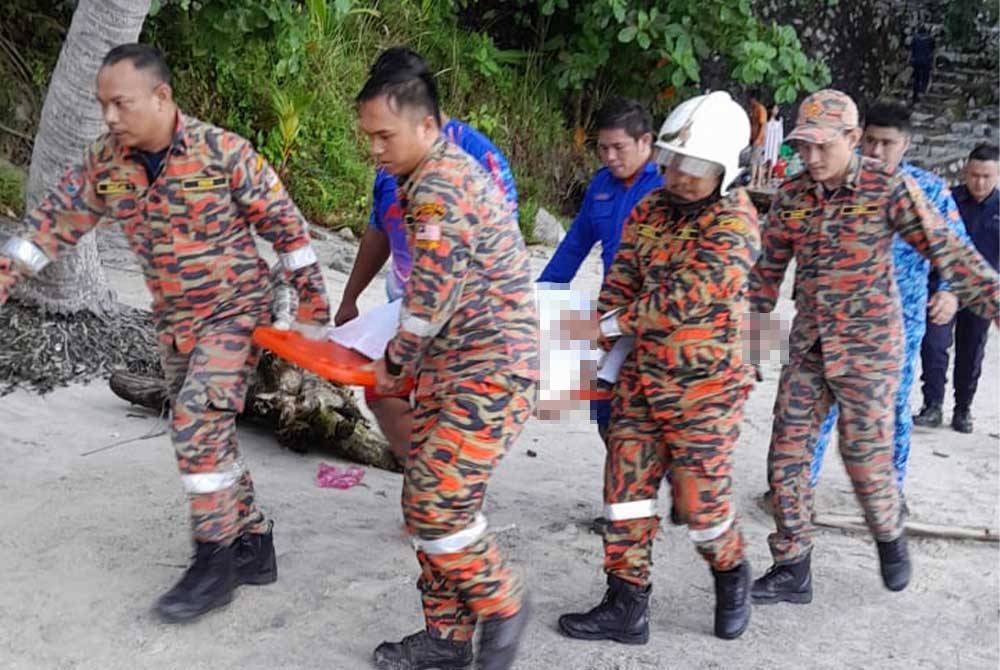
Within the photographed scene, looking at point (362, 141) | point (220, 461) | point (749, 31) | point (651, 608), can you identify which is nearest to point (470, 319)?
point (220, 461)

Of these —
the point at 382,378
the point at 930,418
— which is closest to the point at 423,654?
the point at 382,378

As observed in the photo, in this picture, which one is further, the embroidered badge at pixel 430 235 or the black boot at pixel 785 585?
the black boot at pixel 785 585

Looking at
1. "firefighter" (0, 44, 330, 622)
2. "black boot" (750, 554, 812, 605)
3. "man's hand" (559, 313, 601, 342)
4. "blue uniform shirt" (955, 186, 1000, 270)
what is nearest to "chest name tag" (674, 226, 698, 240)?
"man's hand" (559, 313, 601, 342)

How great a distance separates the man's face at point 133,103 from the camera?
346 cm

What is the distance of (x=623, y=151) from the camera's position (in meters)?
4.52

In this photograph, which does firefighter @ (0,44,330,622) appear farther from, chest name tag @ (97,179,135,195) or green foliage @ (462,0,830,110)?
green foliage @ (462,0,830,110)

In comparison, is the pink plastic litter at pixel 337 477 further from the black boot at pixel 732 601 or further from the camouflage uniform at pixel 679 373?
the black boot at pixel 732 601

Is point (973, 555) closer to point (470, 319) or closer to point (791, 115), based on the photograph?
point (470, 319)

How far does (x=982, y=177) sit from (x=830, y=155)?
3.36 metres

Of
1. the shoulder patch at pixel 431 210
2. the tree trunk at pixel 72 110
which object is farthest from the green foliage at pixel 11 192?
the shoulder patch at pixel 431 210

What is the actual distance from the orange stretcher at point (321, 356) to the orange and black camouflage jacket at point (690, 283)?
2.70ft

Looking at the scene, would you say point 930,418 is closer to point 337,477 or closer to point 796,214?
point 796,214

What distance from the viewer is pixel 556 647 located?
3.87m

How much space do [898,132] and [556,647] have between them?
2.67 m
